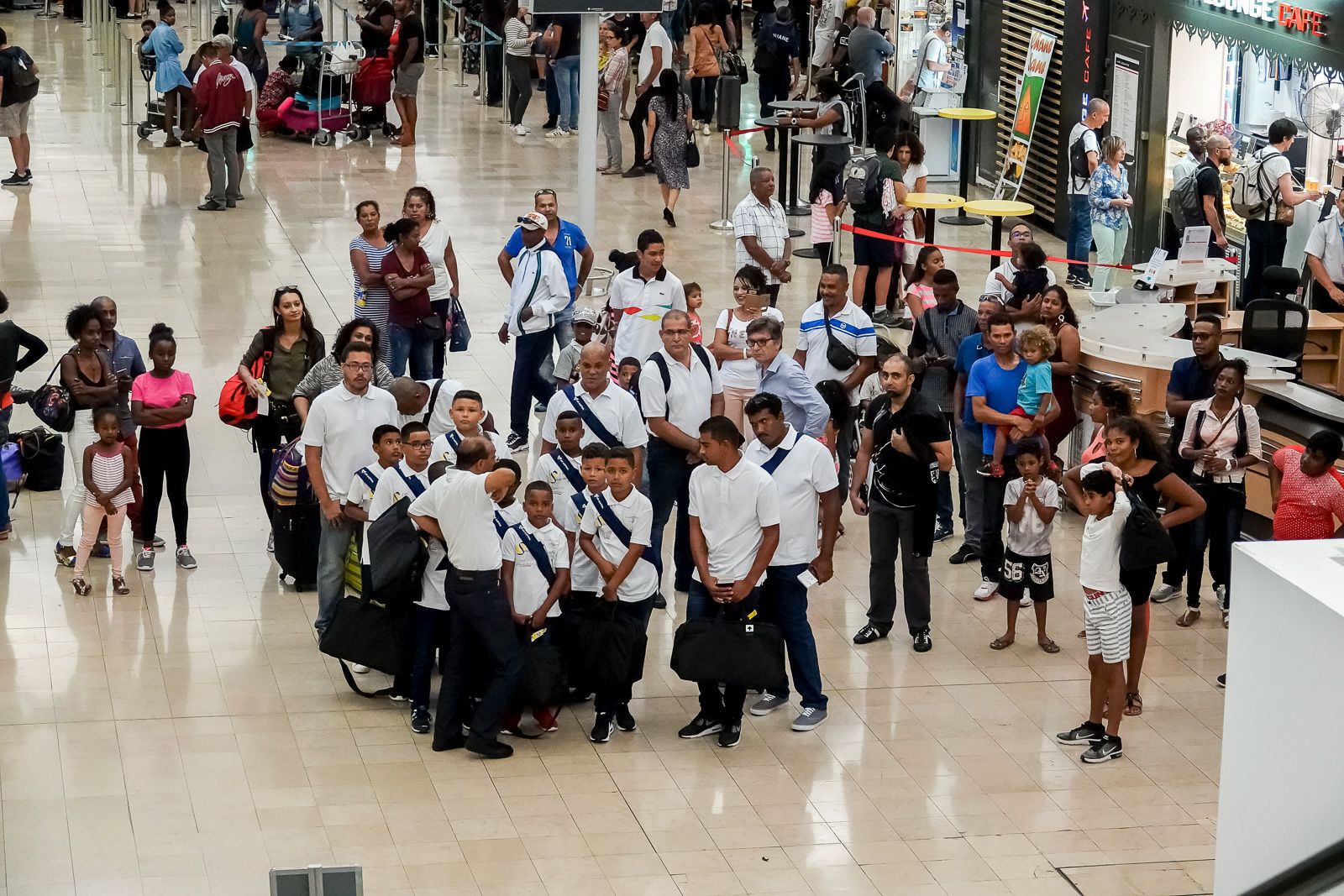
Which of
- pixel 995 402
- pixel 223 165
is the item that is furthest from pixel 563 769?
pixel 223 165

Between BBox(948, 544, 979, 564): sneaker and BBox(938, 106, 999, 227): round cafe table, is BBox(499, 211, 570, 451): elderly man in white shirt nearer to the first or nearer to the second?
BBox(948, 544, 979, 564): sneaker

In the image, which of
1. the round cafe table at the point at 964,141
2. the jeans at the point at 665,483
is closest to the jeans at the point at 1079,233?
the round cafe table at the point at 964,141

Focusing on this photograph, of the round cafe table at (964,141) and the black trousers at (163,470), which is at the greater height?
the round cafe table at (964,141)

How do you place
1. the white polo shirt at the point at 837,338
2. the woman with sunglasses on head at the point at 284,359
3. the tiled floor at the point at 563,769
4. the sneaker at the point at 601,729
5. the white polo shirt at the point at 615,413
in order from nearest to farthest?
the tiled floor at the point at 563,769
the sneaker at the point at 601,729
the white polo shirt at the point at 615,413
the woman with sunglasses on head at the point at 284,359
the white polo shirt at the point at 837,338

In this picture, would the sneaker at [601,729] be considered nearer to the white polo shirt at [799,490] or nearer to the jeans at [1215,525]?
the white polo shirt at [799,490]

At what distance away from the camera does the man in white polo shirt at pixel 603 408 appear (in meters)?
9.29

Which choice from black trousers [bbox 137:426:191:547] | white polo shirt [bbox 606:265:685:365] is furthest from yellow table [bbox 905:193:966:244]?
black trousers [bbox 137:426:191:547]

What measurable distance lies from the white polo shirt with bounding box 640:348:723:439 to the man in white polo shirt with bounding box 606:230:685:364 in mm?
1357

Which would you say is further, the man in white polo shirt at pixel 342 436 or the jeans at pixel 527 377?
the jeans at pixel 527 377

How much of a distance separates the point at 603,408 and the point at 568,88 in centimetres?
1662

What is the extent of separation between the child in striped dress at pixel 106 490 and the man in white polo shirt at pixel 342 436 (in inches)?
61.5

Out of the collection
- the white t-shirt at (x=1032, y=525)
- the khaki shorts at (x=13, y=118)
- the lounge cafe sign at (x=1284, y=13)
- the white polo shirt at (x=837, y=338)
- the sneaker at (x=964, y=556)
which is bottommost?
the sneaker at (x=964, y=556)

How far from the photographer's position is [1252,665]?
2.94m

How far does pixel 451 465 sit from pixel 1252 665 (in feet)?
20.2
